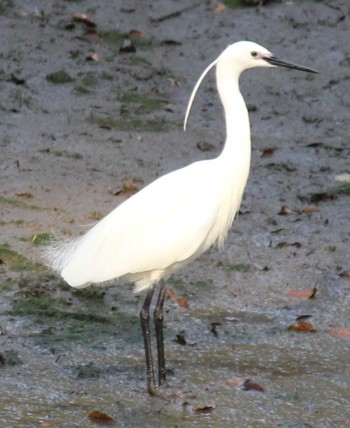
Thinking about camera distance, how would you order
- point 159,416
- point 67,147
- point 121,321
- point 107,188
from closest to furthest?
point 159,416
point 121,321
point 107,188
point 67,147

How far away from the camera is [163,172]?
7793mm

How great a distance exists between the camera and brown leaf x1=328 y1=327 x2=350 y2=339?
19.7 feet

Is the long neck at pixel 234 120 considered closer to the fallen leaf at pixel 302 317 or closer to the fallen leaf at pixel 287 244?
the fallen leaf at pixel 302 317

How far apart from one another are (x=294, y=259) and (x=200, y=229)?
1649 mm

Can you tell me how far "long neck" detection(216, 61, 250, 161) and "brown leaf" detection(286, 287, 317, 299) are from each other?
4.16ft

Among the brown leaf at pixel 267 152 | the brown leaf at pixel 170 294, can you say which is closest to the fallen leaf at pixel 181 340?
the brown leaf at pixel 170 294

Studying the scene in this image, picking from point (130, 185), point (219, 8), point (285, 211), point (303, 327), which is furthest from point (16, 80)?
point (303, 327)

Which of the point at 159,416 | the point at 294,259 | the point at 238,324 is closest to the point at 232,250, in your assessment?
the point at 294,259

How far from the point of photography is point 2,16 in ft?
32.2

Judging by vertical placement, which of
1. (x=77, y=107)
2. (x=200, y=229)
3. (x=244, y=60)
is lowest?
(x=77, y=107)

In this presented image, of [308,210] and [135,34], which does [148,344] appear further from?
[135,34]

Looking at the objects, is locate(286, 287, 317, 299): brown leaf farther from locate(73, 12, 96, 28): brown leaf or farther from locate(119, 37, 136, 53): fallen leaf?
locate(73, 12, 96, 28): brown leaf

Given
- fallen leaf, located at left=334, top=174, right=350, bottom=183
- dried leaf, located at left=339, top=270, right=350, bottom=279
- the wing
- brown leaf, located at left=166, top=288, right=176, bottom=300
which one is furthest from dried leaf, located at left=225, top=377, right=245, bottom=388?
fallen leaf, located at left=334, top=174, right=350, bottom=183

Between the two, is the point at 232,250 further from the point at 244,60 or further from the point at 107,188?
the point at 244,60
